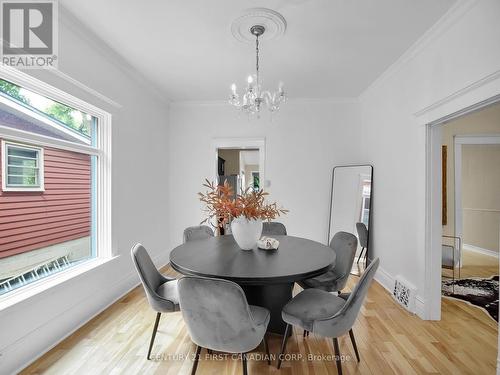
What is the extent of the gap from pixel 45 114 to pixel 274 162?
315 cm

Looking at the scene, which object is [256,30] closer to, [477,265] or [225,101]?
[225,101]

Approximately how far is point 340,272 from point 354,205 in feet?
6.49

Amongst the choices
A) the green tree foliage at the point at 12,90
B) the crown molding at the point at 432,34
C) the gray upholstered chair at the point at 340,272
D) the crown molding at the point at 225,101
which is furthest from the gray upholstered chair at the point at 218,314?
the crown molding at the point at 225,101

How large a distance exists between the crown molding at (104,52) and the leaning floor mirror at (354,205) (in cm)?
313

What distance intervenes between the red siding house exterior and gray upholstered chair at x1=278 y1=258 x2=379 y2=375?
209cm

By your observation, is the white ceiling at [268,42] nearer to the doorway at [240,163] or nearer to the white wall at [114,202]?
the white wall at [114,202]

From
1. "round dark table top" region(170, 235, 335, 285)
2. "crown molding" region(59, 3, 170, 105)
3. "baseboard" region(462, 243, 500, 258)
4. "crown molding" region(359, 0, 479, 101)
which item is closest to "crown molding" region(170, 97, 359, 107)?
"crown molding" region(59, 3, 170, 105)

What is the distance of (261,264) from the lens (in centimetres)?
186

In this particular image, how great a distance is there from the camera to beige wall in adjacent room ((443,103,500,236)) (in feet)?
14.9

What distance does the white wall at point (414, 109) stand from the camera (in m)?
1.99

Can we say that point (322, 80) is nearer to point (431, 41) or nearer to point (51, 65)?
point (431, 41)

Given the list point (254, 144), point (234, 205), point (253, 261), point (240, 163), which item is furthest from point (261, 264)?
point (240, 163)

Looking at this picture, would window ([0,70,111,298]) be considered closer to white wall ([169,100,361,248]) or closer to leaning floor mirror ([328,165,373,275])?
white wall ([169,100,361,248])

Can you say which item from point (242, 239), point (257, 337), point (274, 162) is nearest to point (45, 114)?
point (242, 239)
